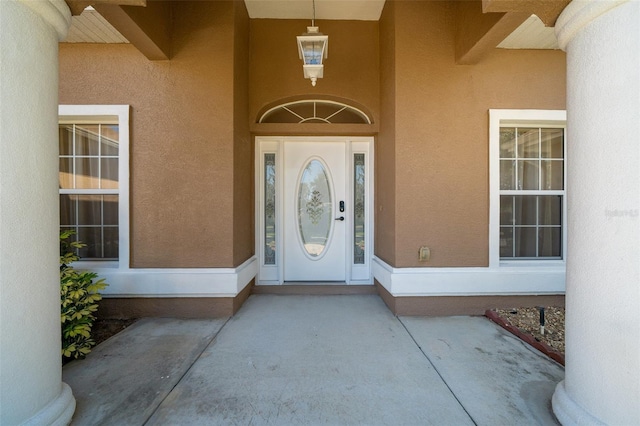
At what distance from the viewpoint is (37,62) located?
169 cm

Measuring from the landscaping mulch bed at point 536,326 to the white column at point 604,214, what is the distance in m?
1.08

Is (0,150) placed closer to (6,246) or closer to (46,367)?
(6,246)

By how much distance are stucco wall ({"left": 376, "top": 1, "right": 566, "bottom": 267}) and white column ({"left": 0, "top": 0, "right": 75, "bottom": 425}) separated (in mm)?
3085

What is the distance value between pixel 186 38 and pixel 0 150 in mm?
2695

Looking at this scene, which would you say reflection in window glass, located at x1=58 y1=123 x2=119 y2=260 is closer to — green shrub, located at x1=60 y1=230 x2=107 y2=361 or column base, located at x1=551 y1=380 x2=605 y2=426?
green shrub, located at x1=60 y1=230 x2=107 y2=361

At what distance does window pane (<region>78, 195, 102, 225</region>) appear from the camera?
3.83 metres

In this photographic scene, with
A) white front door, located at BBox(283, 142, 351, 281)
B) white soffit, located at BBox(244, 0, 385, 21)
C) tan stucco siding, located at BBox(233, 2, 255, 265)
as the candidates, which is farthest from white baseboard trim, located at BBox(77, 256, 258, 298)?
white soffit, located at BBox(244, 0, 385, 21)

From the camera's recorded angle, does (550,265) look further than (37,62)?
Yes

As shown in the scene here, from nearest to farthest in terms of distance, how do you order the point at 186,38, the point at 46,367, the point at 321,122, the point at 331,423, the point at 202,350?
the point at 46,367, the point at 331,423, the point at 202,350, the point at 186,38, the point at 321,122

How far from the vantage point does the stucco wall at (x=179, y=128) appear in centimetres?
356

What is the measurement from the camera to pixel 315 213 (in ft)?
15.1

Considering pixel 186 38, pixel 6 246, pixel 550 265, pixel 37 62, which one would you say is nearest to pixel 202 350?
pixel 6 246

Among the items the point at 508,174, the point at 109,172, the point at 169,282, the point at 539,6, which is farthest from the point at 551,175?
the point at 109,172

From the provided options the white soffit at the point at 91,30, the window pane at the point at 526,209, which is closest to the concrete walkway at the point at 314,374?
the window pane at the point at 526,209
